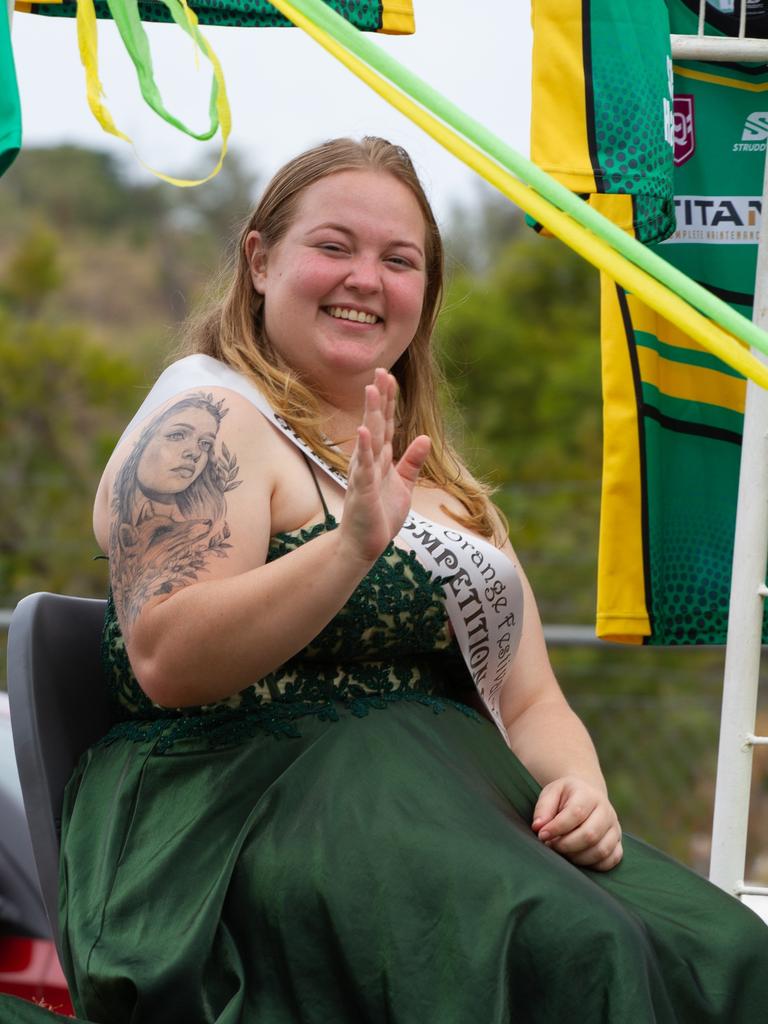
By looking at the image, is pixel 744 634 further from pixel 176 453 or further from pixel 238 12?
pixel 238 12

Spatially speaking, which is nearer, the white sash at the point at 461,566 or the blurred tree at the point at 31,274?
the white sash at the point at 461,566

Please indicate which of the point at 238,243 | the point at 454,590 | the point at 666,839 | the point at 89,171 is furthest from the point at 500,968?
the point at 89,171

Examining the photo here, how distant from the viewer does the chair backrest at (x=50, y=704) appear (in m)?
1.79

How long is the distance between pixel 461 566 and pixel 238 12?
0.92 metres

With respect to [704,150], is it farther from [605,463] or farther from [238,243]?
→ [238,243]

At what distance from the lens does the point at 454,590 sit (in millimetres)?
1813

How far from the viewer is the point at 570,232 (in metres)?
1.42

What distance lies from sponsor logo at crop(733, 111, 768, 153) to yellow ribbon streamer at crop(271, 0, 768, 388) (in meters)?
1.02

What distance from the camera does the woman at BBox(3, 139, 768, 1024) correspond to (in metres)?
1.50

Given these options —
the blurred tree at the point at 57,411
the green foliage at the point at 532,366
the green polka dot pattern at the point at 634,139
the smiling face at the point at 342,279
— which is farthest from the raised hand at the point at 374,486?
the blurred tree at the point at 57,411

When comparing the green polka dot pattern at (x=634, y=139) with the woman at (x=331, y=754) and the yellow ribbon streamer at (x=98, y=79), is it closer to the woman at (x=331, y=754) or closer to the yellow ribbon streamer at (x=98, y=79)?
the woman at (x=331, y=754)

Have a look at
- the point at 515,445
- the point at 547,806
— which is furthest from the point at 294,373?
the point at 515,445

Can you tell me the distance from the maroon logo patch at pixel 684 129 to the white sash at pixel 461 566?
813 mm

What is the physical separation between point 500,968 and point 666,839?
13.0 feet
